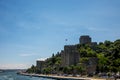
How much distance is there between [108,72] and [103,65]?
13391 mm

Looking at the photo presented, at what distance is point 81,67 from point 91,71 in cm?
794

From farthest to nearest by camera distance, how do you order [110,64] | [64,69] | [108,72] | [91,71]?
[64,69]
[91,71]
[110,64]
[108,72]

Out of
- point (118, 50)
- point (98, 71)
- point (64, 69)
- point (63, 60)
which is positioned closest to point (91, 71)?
point (98, 71)

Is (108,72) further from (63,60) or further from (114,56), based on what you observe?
(63,60)

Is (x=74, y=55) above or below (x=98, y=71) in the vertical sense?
above

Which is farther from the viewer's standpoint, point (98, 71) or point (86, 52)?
point (86, 52)

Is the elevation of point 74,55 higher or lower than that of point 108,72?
higher

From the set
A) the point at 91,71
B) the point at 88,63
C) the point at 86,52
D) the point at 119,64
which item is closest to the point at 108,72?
the point at 119,64

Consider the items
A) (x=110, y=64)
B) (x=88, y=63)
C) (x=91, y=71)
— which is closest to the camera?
(x=110, y=64)

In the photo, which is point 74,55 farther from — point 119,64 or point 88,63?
point 119,64

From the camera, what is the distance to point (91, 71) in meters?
149

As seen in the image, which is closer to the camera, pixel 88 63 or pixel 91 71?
pixel 91 71

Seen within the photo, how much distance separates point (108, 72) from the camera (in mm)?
130250

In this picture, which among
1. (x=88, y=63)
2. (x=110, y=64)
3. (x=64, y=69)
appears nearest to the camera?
(x=110, y=64)
